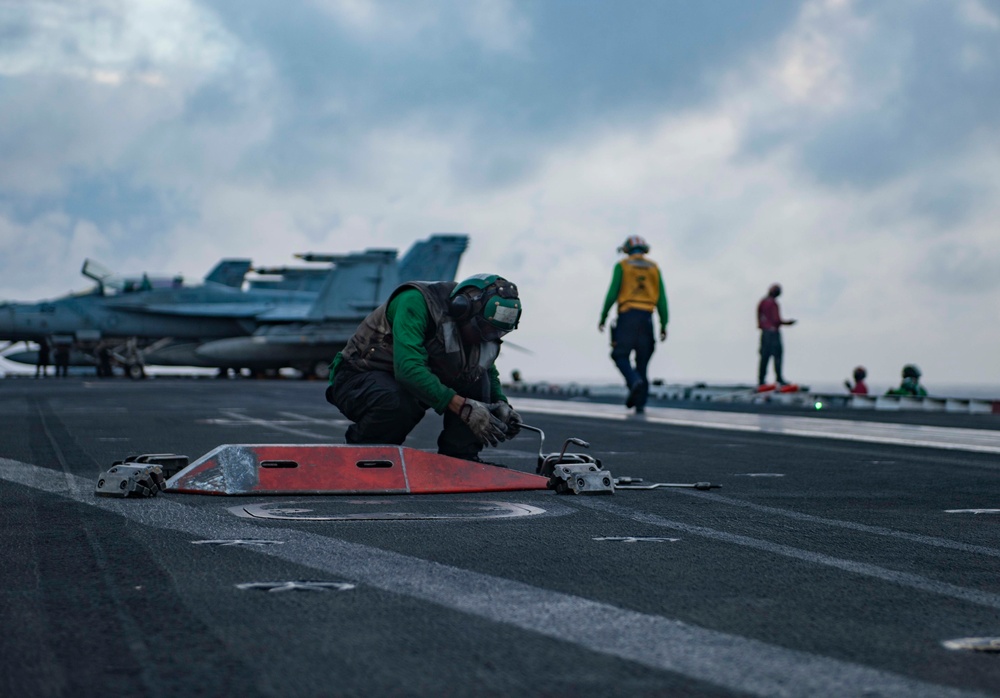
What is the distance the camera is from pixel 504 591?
313cm

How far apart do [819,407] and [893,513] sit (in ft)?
46.8

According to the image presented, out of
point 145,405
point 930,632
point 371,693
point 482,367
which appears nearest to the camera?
point 371,693

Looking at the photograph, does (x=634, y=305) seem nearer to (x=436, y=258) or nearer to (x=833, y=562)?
(x=833, y=562)

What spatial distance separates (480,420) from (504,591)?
266 cm

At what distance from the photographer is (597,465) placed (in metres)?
5.97

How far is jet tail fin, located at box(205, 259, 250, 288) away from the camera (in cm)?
5906

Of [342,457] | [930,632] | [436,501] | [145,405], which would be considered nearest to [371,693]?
[930,632]

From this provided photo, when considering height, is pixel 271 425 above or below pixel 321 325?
below

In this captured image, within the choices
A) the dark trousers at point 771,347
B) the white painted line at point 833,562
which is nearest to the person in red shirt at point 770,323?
the dark trousers at point 771,347

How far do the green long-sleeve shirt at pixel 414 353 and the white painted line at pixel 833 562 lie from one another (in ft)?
3.81

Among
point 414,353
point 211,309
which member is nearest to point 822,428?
point 414,353

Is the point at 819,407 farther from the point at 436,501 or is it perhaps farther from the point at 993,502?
the point at 436,501

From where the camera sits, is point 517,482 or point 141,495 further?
point 517,482

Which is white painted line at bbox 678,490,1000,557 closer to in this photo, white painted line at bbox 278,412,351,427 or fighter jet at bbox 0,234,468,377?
white painted line at bbox 278,412,351,427
